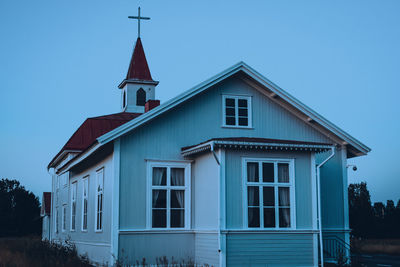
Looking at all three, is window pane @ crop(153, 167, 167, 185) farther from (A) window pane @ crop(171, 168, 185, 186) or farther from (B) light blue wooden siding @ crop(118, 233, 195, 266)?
(B) light blue wooden siding @ crop(118, 233, 195, 266)

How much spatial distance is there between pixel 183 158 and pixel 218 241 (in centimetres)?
312

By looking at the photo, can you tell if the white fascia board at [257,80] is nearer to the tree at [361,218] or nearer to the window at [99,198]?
the window at [99,198]

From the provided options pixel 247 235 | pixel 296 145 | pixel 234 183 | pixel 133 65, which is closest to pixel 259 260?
pixel 247 235

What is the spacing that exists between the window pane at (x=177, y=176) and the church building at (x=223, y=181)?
0.03 meters

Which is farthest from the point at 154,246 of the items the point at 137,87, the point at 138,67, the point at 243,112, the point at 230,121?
the point at 138,67

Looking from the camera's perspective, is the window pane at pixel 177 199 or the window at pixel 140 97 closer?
the window pane at pixel 177 199

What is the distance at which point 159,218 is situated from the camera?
16672mm

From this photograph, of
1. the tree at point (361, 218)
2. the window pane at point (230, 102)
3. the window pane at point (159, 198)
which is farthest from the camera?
the tree at point (361, 218)

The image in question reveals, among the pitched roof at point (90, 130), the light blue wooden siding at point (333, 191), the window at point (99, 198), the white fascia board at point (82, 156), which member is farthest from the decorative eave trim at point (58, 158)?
the light blue wooden siding at point (333, 191)

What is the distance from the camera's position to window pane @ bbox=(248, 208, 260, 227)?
1577 cm

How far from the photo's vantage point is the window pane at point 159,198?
16688 millimetres

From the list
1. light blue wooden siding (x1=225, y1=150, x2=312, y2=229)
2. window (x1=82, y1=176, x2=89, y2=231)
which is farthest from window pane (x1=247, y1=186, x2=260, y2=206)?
window (x1=82, y1=176, x2=89, y2=231)

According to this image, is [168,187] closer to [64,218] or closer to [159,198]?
[159,198]

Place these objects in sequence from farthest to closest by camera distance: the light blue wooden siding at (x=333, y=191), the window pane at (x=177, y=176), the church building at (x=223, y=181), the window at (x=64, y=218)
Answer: the window at (x=64, y=218) → the light blue wooden siding at (x=333, y=191) → the window pane at (x=177, y=176) → the church building at (x=223, y=181)
